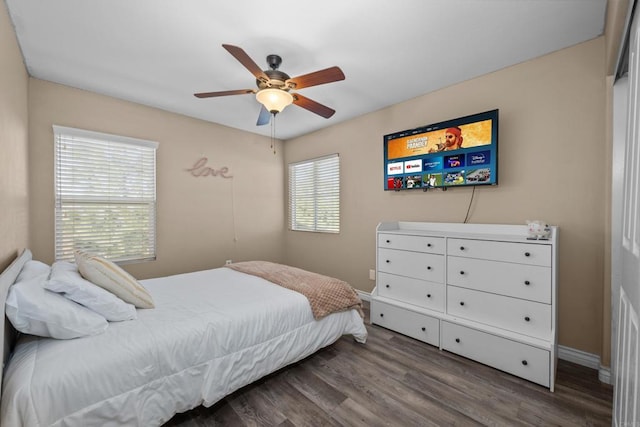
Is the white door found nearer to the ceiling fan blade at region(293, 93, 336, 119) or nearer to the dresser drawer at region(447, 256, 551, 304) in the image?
the dresser drawer at region(447, 256, 551, 304)

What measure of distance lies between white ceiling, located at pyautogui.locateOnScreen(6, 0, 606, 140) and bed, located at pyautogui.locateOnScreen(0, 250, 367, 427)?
1.73 metres

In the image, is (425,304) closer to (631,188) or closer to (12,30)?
(631,188)

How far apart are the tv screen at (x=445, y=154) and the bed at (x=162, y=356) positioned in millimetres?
1733

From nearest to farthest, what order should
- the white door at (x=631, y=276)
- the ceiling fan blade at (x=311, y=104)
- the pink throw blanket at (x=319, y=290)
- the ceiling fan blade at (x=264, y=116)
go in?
the white door at (x=631, y=276) < the pink throw blanket at (x=319, y=290) < the ceiling fan blade at (x=311, y=104) < the ceiling fan blade at (x=264, y=116)

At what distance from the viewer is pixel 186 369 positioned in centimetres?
159

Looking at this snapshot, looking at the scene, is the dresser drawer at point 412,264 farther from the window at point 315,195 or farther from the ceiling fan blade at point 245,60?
the ceiling fan blade at point 245,60

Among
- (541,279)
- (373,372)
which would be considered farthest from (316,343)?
(541,279)

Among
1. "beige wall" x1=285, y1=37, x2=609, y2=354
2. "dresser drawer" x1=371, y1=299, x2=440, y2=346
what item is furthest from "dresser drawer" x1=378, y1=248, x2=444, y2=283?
"beige wall" x1=285, y1=37, x2=609, y2=354

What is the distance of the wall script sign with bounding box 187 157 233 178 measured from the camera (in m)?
3.78

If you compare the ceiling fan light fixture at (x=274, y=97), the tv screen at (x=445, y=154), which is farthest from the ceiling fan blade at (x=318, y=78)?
the tv screen at (x=445, y=154)

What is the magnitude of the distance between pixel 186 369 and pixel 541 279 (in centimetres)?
248

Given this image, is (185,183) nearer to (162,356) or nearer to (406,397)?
(162,356)

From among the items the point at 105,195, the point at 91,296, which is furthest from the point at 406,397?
the point at 105,195

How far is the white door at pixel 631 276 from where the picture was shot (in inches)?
38.1
